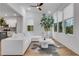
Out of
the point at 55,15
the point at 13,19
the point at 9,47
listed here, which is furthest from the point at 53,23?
the point at 9,47

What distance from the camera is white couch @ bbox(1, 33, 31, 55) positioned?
11.6ft

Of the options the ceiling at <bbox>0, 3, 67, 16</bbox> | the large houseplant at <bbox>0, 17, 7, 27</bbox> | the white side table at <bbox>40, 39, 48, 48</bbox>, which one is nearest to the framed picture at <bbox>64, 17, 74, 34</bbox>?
the ceiling at <bbox>0, 3, 67, 16</bbox>

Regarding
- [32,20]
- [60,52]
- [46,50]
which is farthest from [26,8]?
[60,52]

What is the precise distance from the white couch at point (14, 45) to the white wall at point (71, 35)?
1014 millimetres

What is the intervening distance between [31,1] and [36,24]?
75 centimetres

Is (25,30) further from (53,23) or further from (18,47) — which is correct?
(53,23)

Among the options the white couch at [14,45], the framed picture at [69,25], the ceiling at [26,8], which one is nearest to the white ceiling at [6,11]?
the ceiling at [26,8]

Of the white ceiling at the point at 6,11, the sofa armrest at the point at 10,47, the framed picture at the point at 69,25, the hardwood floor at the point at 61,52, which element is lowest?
the hardwood floor at the point at 61,52

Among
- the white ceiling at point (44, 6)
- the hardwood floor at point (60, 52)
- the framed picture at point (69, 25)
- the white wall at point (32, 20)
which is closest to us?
the white ceiling at point (44, 6)

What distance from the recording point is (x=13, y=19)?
3689mm

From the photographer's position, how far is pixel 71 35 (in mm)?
3959

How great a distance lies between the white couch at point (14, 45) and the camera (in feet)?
11.6

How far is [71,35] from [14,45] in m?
1.78

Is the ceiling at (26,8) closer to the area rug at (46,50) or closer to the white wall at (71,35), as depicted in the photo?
the white wall at (71,35)
